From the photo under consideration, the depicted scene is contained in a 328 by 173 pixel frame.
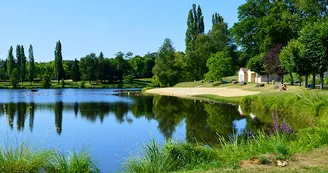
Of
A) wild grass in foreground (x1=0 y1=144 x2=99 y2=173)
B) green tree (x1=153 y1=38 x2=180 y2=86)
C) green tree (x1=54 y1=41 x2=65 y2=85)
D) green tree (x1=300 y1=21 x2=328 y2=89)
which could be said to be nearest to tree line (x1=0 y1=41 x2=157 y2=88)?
green tree (x1=54 y1=41 x2=65 y2=85)

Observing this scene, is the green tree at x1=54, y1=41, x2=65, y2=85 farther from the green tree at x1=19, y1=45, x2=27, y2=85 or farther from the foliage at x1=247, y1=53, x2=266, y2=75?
the foliage at x1=247, y1=53, x2=266, y2=75

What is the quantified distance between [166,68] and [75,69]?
162ft

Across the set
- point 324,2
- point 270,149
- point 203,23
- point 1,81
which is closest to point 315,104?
point 270,149

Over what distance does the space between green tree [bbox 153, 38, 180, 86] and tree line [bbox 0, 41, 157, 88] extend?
32184 millimetres

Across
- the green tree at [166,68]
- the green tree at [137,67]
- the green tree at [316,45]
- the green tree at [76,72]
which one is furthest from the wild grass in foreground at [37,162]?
the green tree at [137,67]

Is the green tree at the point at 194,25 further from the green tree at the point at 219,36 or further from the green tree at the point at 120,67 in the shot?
the green tree at the point at 120,67

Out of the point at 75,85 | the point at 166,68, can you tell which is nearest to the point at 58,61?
the point at 75,85

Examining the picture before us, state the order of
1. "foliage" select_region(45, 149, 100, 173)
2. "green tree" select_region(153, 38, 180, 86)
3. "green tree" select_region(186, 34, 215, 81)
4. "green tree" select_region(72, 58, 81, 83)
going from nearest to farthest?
"foliage" select_region(45, 149, 100, 173) < "green tree" select_region(186, 34, 215, 81) < "green tree" select_region(153, 38, 180, 86) < "green tree" select_region(72, 58, 81, 83)

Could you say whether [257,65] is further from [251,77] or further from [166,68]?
[166,68]

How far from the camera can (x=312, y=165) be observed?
26.1 ft

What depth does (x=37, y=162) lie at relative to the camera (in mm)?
8758

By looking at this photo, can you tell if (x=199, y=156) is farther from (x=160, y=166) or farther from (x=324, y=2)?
(x=324, y=2)

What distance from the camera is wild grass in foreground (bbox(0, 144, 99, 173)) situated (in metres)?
8.35

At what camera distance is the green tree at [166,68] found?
9288 centimetres
